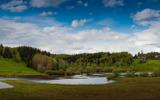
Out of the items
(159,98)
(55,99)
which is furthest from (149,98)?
(55,99)

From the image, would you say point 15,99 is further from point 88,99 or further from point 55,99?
point 88,99

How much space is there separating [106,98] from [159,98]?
776cm

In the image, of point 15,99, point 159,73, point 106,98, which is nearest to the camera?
point 15,99

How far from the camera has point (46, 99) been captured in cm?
4425

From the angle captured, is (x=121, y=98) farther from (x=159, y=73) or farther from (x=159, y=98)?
(x=159, y=73)

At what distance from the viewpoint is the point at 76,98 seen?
4566cm

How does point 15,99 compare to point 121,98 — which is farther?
point 121,98

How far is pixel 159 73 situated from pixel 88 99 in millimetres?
110559

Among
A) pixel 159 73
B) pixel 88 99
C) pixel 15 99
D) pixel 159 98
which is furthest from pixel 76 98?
pixel 159 73

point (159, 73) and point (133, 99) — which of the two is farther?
point (159, 73)

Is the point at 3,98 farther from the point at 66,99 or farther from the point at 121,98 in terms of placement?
the point at 121,98

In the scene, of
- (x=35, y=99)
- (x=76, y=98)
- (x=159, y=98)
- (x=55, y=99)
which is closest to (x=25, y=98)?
(x=35, y=99)

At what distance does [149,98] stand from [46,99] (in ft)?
50.0

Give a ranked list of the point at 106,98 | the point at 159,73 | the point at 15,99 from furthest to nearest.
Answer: the point at 159,73
the point at 106,98
the point at 15,99
